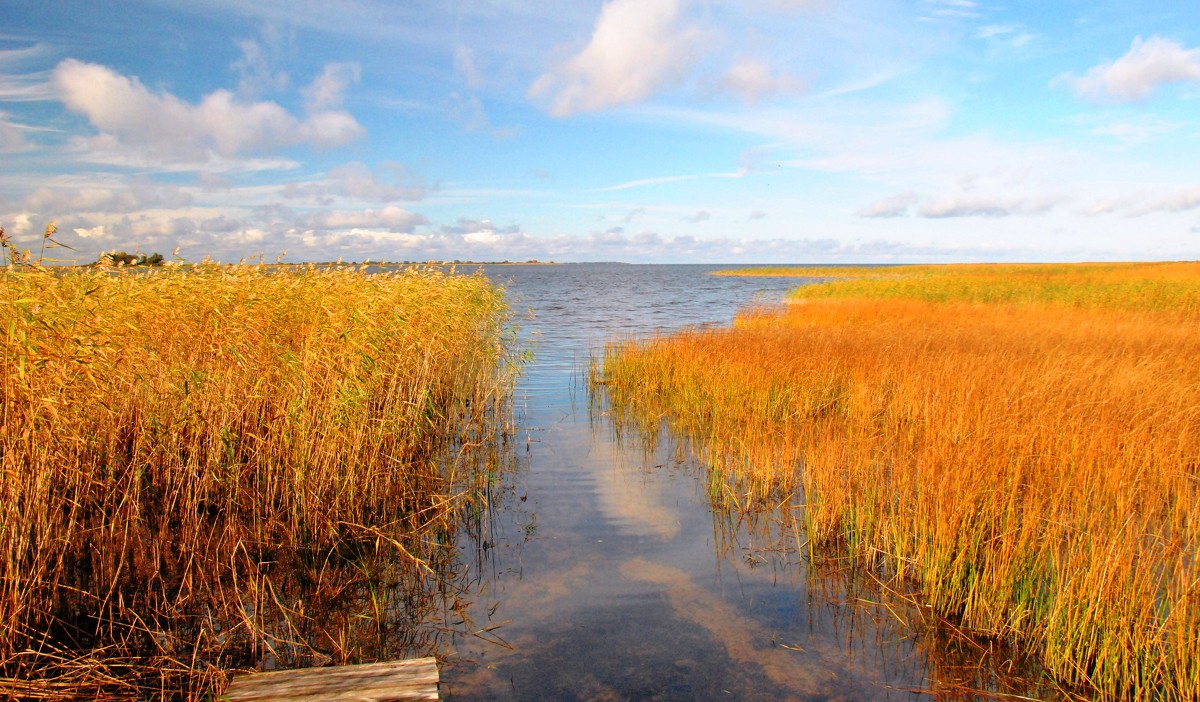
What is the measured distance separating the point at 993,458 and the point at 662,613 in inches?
114

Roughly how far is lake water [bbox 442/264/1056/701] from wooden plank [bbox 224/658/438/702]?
1.74 feet

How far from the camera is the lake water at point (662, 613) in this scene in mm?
4305

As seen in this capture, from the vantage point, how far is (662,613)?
17.1 feet

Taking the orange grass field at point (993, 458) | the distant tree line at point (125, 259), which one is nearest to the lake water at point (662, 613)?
the orange grass field at point (993, 458)

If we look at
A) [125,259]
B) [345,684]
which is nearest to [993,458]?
[345,684]

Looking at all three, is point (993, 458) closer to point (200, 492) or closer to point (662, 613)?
point (662, 613)

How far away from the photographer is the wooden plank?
11.8 ft

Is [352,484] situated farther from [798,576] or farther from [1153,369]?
[1153,369]

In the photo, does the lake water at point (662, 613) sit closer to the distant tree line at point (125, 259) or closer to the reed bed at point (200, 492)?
the reed bed at point (200, 492)

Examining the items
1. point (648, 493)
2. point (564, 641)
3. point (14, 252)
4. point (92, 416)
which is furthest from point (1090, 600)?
point (14, 252)

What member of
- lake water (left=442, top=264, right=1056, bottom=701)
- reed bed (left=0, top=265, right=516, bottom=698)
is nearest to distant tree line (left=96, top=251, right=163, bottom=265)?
reed bed (left=0, top=265, right=516, bottom=698)

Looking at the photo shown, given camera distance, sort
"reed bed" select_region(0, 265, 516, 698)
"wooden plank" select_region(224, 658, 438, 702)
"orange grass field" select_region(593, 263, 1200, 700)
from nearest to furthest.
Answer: "wooden plank" select_region(224, 658, 438, 702) < "orange grass field" select_region(593, 263, 1200, 700) < "reed bed" select_region(0, 265, 516, 698)

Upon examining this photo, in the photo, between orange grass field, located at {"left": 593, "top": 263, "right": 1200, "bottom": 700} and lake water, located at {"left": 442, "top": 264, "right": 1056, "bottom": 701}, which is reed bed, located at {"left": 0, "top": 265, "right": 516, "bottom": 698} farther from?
orange grass field, located at {"left": 593, "top": 263, "right": 1200, "bottom": 700}

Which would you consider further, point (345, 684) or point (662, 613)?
point (662, 613)
